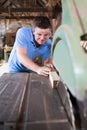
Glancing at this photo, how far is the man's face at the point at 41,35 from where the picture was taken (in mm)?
2250

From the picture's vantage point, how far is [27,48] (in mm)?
2455

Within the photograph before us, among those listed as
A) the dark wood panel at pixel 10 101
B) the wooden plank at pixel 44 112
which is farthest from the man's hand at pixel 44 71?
the wooden plank at pixel 44 112

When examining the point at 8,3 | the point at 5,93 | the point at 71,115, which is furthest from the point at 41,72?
the point at 8,3

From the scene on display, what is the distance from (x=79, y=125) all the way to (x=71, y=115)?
0.19ft

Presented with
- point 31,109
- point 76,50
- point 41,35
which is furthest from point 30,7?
point 76,50

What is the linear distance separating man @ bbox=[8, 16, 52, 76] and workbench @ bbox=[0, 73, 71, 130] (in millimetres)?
819

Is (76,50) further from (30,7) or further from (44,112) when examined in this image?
(30,7)

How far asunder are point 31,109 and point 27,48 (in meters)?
1.49

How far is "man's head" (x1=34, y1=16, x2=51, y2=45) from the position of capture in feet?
7.18

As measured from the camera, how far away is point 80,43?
32.4 inches

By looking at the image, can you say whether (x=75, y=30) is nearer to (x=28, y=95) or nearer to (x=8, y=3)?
(x=28, y=95)

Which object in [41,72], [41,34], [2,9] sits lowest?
[41,72]

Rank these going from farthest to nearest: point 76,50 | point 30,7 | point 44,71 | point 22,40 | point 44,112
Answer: point 30,7 < point 22,40 < point 44,71 < point 44,112 < point 76,50

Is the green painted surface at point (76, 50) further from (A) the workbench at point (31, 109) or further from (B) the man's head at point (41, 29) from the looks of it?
(B) the man's head at point (41, 29)
